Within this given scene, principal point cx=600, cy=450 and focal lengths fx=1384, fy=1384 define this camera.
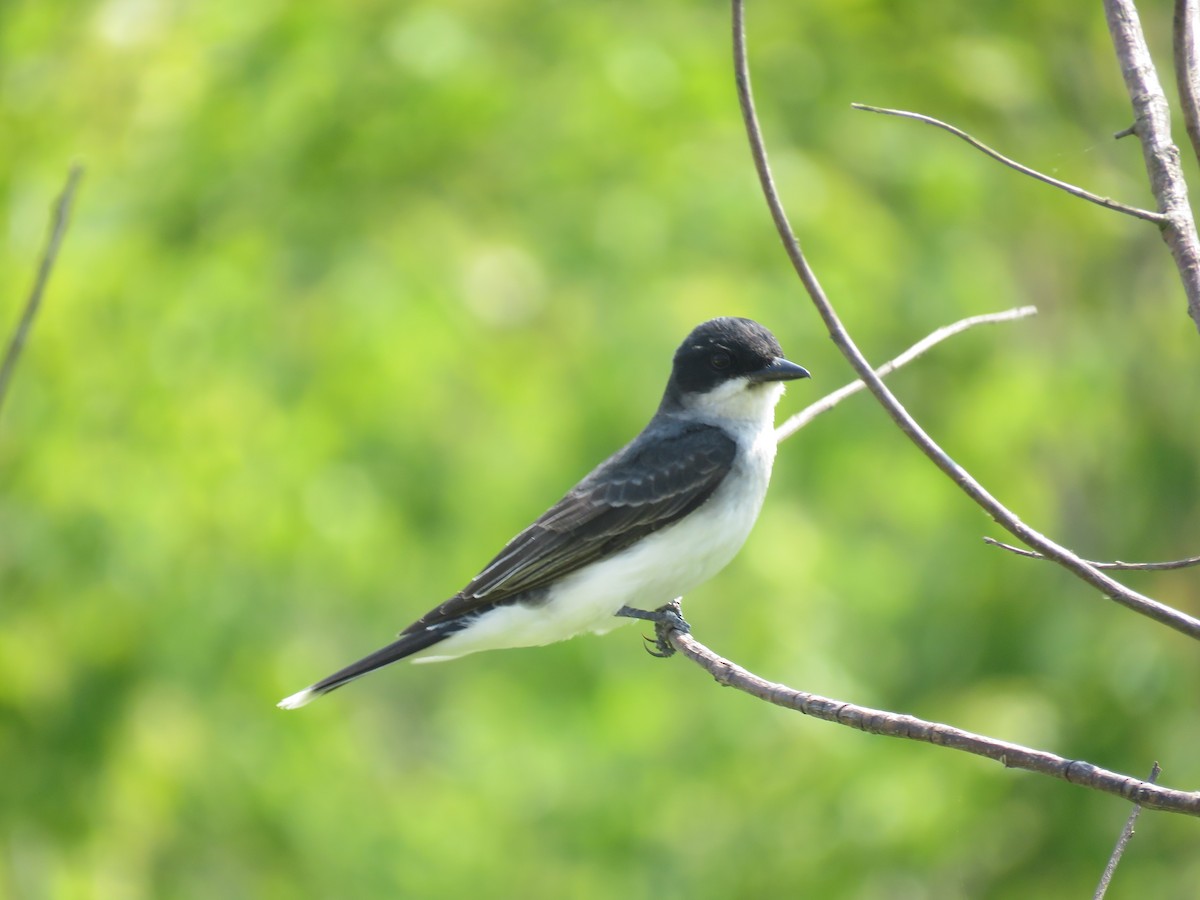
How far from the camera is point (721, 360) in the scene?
16.5 ft

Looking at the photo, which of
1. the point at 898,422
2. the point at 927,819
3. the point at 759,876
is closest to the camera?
the point at 898,422

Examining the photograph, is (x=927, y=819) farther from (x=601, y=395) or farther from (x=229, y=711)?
(x=229, y=711)

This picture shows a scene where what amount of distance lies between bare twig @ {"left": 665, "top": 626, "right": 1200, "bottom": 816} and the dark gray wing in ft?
6.93

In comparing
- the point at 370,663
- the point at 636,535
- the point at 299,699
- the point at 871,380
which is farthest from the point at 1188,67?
the point at 299,699

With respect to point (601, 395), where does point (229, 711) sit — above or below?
below

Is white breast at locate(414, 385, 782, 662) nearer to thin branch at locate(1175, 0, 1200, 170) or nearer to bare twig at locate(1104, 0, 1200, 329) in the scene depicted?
bare twig at locate(1104, 0, 1200, 329)

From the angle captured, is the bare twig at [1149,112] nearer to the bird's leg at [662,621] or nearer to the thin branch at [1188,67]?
the thin branch at [1188,67]

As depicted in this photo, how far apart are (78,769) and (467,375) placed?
2.45 meters

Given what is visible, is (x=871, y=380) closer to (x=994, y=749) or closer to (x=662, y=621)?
(x=994, y=749)

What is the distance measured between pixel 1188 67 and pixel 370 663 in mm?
3028

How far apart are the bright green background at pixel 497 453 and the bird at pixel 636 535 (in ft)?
3.86

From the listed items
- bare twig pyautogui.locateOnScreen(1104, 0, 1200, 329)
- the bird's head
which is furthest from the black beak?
bare twig pyautogui.locateOnScreen(1104, 0, 1200, 329)

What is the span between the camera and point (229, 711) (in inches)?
245

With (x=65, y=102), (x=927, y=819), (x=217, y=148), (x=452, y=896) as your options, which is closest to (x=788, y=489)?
(x=927, y=819)
